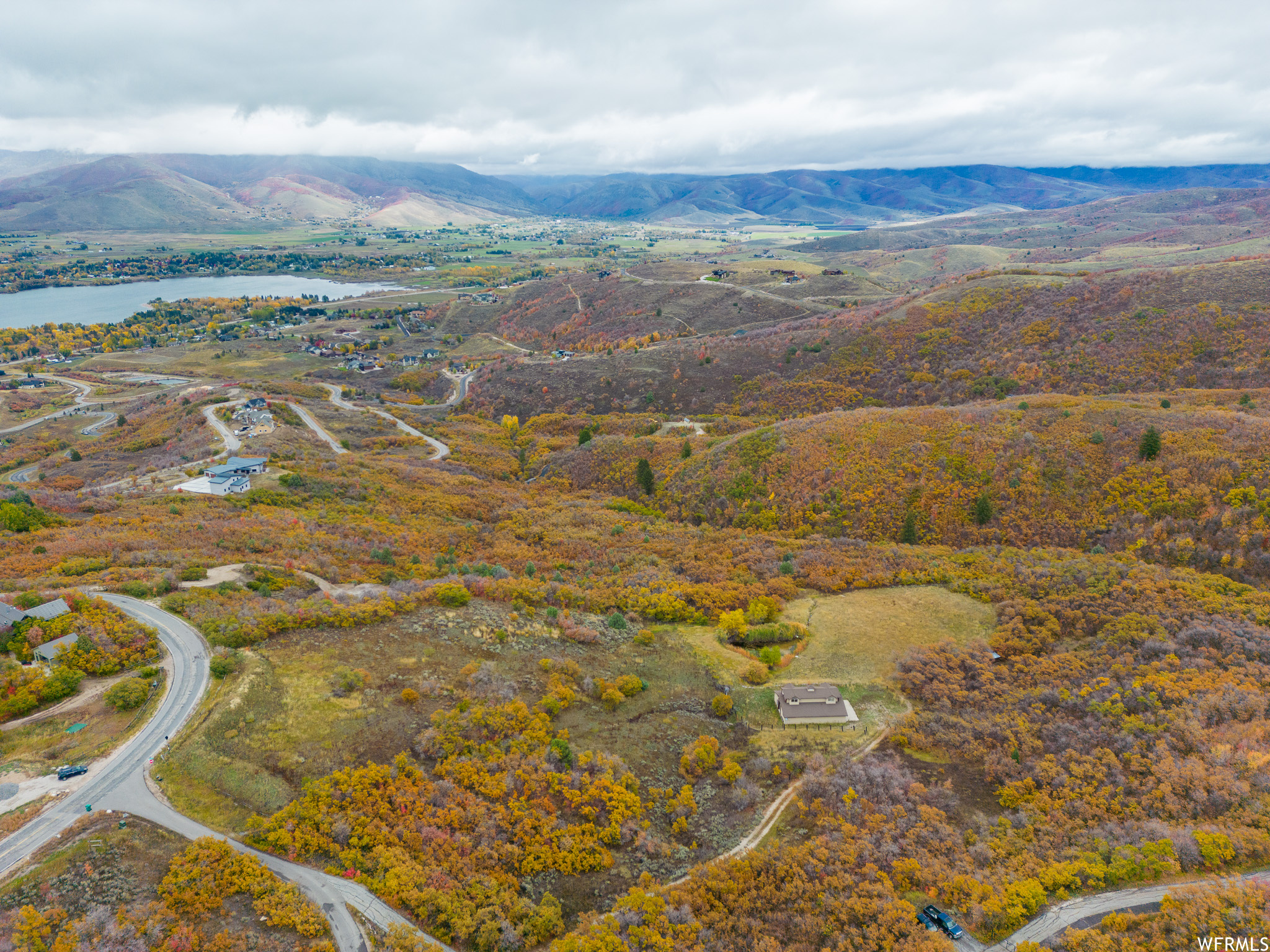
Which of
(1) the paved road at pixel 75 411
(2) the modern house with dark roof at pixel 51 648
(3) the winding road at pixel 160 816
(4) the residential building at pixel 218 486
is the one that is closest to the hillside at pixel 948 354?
(4) the residential building at pixel 218 486

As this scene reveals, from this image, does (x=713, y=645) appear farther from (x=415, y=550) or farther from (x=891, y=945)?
(x=415, y=550)

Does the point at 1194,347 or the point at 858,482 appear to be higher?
the point at 1194,347

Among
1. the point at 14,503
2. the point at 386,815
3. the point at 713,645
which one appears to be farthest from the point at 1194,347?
the point at 14,503

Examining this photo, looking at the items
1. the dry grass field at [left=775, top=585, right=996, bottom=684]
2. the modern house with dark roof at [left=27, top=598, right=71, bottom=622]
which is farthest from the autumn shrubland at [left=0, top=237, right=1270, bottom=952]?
the modern house with dark roof at [left=27, top=598, right=71, bottom=622]

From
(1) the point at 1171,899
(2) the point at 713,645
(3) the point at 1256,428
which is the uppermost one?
(3) the point at 1256,428

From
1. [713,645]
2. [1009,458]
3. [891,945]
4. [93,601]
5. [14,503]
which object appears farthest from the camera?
[1009,458]

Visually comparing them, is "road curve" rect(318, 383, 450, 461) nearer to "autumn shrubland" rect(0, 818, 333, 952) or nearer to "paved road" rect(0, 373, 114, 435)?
"paved road" rect(0, 373, 114, 435)

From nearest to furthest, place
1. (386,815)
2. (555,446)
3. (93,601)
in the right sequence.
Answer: (386,815) < (93,601) < (555,446)
